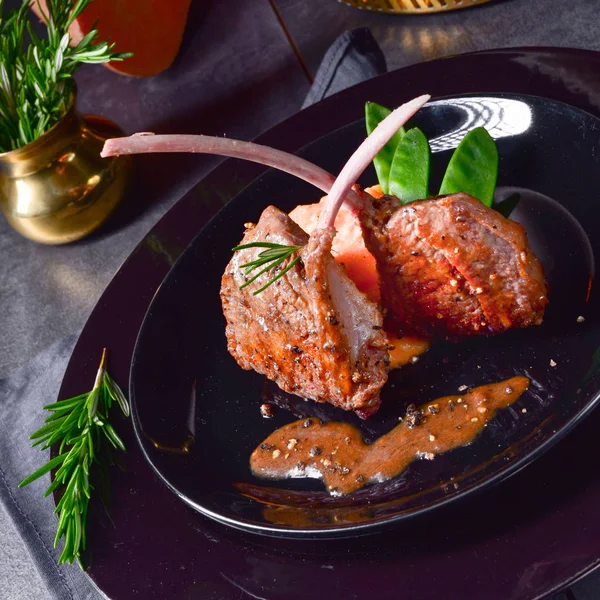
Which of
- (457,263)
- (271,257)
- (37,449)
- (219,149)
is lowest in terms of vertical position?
(37,449)

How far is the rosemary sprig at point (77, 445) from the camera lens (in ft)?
6.02

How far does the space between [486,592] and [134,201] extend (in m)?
2.06

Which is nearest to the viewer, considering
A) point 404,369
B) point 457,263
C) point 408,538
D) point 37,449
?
point 408,538

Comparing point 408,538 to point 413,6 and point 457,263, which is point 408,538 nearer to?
point 457,263

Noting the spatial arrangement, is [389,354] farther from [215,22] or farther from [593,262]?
[215,22]

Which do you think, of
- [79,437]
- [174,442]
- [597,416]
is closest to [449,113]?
[597,416]

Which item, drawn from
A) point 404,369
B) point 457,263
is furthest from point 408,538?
point 457,263

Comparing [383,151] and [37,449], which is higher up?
[383,151]

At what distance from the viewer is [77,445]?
1981 millimetres

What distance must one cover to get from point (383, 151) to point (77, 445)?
1.08 m

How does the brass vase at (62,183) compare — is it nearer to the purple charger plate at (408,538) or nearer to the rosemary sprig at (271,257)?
the purple charger plate at (408,538)

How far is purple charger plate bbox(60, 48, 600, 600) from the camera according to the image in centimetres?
148

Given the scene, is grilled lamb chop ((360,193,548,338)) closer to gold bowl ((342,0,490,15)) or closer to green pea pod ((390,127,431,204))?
green pea pod ((390,127,431,204))

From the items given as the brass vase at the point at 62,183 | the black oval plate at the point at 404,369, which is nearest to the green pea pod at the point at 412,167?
the black oval plate at the point at 404,369
